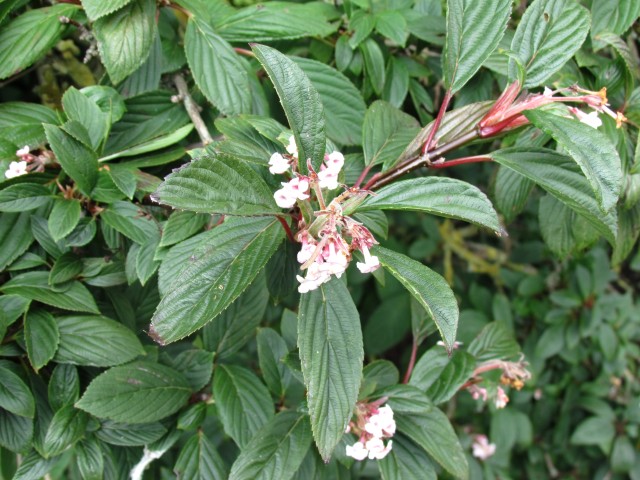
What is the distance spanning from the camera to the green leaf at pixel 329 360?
784mm

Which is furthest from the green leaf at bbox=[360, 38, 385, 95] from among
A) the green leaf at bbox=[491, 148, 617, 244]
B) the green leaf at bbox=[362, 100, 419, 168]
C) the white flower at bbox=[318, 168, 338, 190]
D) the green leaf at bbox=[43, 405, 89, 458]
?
the green leaf at bbox=[43, 405, 89, 458]

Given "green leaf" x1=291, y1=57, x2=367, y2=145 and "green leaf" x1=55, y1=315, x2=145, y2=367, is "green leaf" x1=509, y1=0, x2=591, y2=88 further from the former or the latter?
"green leaf" x1=55, y1=315, x2=145, y2=367

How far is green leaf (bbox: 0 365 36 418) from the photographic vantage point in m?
0.95

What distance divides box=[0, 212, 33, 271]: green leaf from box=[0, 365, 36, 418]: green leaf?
0.17 m

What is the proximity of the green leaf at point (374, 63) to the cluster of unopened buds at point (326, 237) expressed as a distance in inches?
19.8

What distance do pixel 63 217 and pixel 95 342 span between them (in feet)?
0.67

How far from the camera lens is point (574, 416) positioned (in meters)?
2.13

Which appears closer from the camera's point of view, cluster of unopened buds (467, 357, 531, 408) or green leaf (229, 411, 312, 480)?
green leaf (229, 411, 312, 480)

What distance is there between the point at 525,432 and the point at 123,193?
4.80 ft

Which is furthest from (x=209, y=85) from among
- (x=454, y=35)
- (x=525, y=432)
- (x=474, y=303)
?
(x=525, y=432)

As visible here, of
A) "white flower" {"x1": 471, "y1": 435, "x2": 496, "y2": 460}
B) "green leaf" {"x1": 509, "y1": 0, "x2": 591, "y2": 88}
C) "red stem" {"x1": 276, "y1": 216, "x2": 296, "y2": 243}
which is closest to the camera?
"red stem" {"x1": 276, "y1": 216, "x2": 296, "y2": 243}

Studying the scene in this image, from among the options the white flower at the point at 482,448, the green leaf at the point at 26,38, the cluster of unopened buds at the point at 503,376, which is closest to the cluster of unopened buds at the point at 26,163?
the green leaf at the point at 26,38

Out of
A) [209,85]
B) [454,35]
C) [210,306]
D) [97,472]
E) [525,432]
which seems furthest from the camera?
[525,432]

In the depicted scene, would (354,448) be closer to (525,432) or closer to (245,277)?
(245,277)
